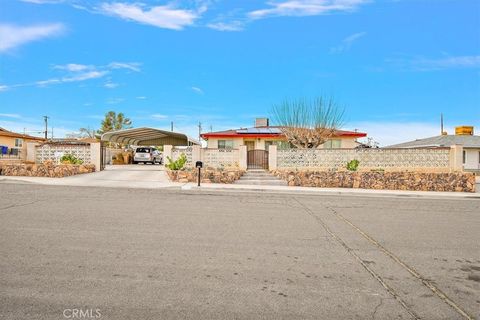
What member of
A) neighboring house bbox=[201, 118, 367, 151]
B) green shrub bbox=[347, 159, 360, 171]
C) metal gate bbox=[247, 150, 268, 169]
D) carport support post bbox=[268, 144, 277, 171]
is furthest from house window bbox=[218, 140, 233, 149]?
green shrub bbox=[347, 159, 360, 171]

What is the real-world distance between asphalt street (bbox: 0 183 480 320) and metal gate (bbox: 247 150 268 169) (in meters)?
16.1

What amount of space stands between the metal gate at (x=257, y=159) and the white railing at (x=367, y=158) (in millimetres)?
2263

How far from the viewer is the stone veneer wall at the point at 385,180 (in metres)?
19.5

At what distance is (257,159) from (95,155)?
1130cm

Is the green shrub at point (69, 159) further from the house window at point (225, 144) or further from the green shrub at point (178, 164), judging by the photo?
the house window at point (225, 144)

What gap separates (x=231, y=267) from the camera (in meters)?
4.85

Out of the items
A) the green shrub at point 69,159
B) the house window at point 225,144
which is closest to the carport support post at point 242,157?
the house window at point 225,144

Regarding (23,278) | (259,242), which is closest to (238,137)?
(259,242)

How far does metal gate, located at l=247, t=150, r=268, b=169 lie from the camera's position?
25.1 m

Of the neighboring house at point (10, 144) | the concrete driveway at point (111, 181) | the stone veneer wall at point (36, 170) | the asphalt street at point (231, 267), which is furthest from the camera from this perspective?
the neighboring house at point (10, 144)

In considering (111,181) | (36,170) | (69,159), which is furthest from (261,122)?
(36,170)

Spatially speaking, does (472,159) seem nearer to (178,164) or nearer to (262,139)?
(262,139)

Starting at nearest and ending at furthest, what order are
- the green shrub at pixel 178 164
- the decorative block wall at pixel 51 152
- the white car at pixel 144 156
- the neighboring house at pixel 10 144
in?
the green shrub at pixel 178 164 → the decorative block wall at pixel 51 152 → the white car at pixel 144 156 → the neighboring house at pixel 10 144

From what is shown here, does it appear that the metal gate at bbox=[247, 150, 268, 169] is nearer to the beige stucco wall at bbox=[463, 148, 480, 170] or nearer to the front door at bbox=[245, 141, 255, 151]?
the front door at bbox=[245, 141, 255, 151]
